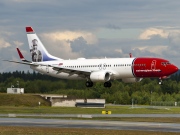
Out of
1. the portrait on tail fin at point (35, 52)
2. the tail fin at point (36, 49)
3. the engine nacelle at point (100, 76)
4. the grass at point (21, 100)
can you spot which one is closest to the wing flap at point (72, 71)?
the engine nacelle at point (100, 76)

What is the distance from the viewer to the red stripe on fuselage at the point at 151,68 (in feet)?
341

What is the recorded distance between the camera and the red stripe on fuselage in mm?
104000

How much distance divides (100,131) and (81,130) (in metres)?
2.76

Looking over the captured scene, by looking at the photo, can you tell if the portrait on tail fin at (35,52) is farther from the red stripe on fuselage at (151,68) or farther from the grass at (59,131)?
the grass at (59,131)

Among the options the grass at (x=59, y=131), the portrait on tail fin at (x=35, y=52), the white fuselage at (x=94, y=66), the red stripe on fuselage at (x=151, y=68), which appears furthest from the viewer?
the portrait on tail fin at (x=35, y=52)

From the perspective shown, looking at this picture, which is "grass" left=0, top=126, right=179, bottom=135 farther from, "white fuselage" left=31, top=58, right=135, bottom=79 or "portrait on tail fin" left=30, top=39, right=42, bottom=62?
"portrait on tail fin" left=30, top=39, right=42, bottom=62

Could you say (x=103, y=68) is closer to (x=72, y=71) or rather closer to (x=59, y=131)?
(x=72, y=71)

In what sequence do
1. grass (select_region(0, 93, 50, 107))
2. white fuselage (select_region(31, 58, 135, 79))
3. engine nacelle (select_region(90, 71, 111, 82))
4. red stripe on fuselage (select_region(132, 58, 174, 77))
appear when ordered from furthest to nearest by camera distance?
grass (select_region(0, 93, 50, 107)) < engine nacelle (select_region(90, 71, 111, 82)) < white fuselage (select_region(31, 58, 135, 79)) < red stripe on fuselage (select_region(132, 58, 174, 77))

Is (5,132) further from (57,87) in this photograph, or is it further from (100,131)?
(57,87)

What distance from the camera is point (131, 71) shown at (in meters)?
105

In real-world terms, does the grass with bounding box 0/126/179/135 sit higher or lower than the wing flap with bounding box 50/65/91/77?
lower

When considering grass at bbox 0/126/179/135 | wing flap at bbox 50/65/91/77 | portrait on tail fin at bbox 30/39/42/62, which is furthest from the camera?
portrait on tail fin at bbox 30/39/42/62

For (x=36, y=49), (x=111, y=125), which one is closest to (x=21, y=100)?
(x=36, y=49)

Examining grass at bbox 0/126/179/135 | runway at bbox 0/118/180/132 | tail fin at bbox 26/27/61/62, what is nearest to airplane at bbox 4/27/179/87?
tail fin at bbox 26/27/61/62
